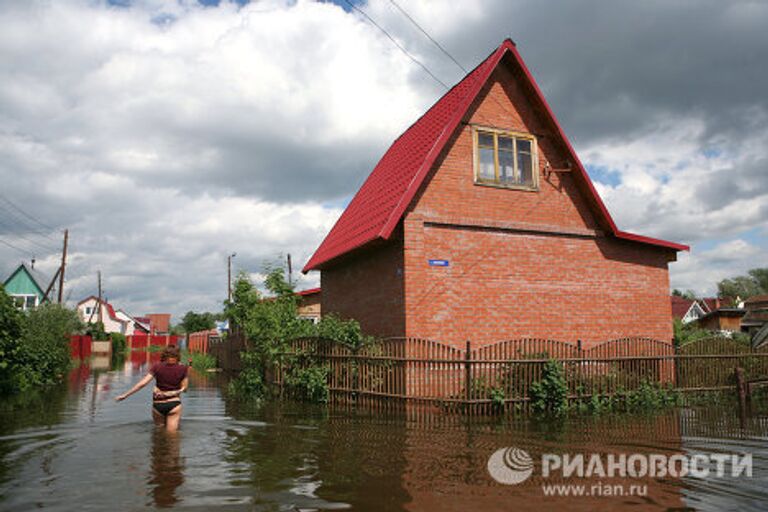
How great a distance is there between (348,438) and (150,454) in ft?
9.08

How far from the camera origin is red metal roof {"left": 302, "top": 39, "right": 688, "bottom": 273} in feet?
40.6

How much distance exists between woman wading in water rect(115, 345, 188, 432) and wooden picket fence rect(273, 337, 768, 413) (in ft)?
13.5

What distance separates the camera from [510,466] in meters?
6.39

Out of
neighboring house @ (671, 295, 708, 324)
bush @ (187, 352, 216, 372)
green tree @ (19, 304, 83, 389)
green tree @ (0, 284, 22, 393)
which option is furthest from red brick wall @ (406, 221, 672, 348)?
neighboring house @ (671, 295, 708, 324)

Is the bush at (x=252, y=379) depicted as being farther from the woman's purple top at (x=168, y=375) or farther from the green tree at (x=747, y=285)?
the green tree at (x=747, y=285)

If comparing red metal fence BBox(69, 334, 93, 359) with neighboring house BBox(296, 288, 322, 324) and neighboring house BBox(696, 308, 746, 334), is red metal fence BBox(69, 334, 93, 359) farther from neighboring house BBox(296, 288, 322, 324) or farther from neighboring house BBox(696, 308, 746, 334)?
neighboring house BBox(696, 308, 746, 334)

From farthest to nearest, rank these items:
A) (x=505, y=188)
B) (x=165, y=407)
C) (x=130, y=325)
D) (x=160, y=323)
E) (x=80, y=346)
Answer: (x=160, y=323) < (x=130, y=325) < (x=80, y=346) < (x=505, y=188) < (x=165, y=407)

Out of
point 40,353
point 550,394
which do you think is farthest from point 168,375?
point 40,353

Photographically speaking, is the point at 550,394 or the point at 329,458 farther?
the point at 550,394

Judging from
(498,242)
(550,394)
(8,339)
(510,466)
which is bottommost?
(510,466)

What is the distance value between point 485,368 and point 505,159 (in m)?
5.82

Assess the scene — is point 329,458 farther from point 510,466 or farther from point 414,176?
point 414,176

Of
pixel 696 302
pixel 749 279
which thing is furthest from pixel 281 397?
pixel 749 279

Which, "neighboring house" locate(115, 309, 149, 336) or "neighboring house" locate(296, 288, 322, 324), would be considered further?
"neighboring house" locate(115, 309, 149, 336)
